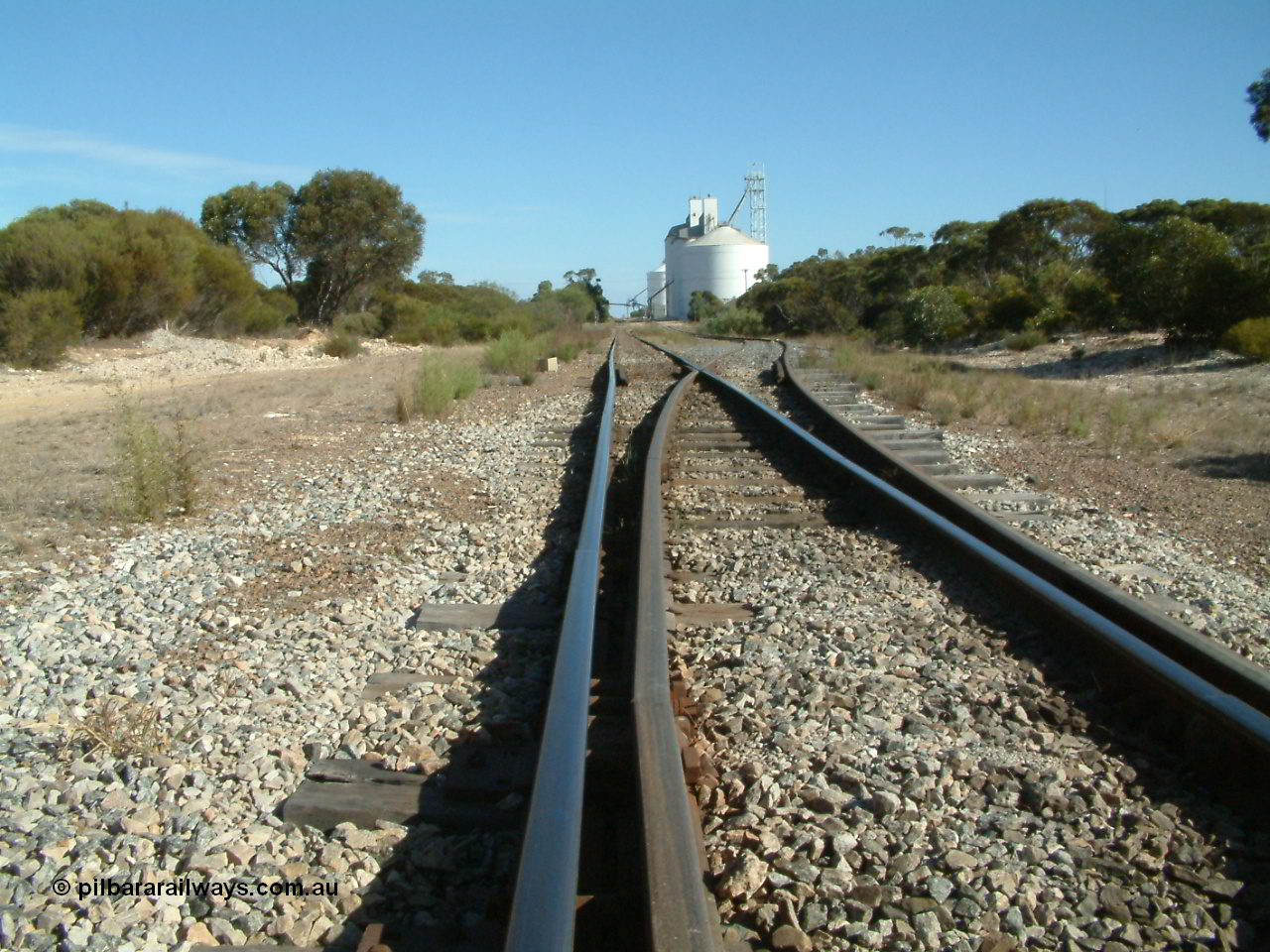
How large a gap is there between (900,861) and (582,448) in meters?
7.75

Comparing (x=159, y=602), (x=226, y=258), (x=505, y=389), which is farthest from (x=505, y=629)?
(x=226, y=258)

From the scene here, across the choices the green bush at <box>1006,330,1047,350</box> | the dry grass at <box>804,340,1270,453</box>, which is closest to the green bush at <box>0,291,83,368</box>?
the dry grass at <box>804,340,1270,453</box>

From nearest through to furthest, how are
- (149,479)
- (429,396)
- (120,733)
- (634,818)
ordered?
(634,818) → (120,733) → (149,479) → (429,396)

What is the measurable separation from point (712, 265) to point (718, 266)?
56 cm

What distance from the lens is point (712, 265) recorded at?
Answer: 10412 centimetres

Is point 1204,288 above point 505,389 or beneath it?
above

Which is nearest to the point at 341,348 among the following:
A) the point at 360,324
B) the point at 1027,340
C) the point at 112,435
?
the point at 360,324

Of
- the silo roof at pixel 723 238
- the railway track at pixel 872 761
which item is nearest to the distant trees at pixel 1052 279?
the railway track at pixel 872 761

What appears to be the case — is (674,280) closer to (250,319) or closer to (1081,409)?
(250,319)

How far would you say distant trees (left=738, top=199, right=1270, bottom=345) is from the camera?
22.1 meters

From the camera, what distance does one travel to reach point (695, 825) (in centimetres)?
306

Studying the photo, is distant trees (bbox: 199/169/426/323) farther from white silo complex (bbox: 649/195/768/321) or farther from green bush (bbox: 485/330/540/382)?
white silo complex (bbox: 649/195/768/321)

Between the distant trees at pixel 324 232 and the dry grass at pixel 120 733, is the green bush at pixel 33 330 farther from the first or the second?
the dry grass at pixel 120 733

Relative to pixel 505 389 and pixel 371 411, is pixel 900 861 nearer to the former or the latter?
pixel 371 411
